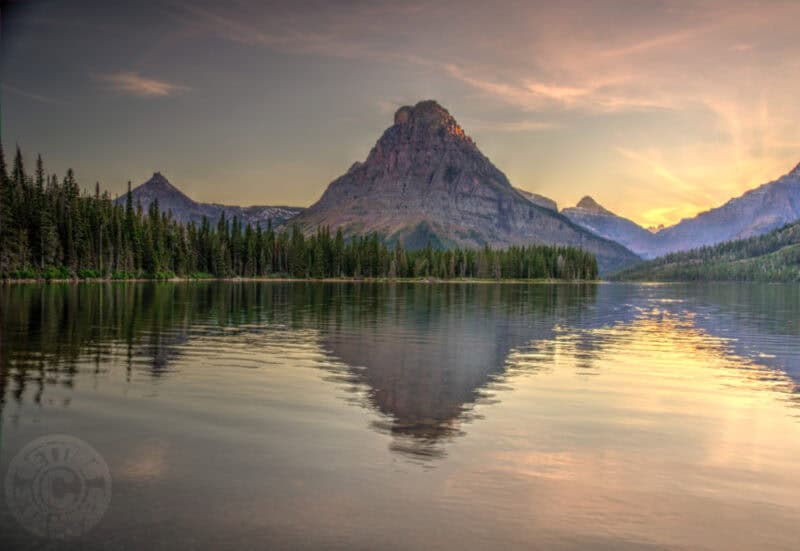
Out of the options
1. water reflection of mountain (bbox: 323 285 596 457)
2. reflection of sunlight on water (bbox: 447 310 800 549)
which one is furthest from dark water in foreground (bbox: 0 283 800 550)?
water reflection of mountain (bbox: 323 285 596 457)

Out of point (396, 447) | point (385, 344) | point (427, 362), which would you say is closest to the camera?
point (396, 447)

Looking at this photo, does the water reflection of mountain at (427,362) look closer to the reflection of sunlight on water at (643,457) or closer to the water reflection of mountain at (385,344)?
the water reflection of mountain at (385,344)

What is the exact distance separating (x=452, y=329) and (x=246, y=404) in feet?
110

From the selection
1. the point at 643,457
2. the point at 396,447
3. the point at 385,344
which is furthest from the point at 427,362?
the point at 643,457

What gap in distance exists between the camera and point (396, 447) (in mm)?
17562

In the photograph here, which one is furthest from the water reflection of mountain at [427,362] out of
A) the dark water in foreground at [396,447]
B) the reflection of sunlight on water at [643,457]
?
the reflection of sunlight on water at [643,457]

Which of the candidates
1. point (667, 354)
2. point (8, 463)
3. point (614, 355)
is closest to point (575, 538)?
point (8, 463)

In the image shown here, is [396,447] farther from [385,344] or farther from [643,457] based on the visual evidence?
[385,344]

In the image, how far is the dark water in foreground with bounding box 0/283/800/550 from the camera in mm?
12078

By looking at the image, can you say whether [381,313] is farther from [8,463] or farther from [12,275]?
[12,275]

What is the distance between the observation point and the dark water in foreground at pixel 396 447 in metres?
Answer: 12.1

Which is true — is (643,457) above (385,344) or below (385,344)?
below

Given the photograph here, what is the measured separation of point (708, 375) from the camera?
33.0m

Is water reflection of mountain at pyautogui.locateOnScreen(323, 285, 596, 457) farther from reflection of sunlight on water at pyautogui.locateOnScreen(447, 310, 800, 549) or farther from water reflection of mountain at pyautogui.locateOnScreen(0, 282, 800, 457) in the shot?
reflection of sunlight on water at pyautogui.locateOnScreen(447, 310, 800, 549)
